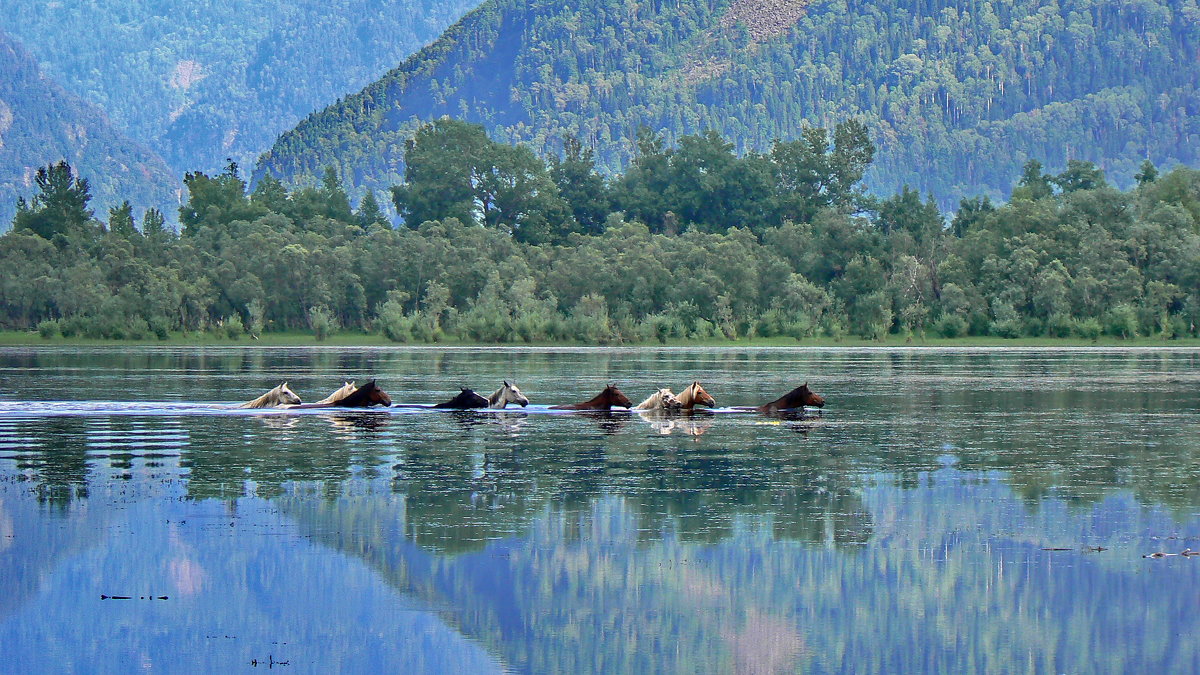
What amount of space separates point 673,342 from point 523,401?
185 feet

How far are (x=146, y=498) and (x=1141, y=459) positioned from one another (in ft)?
48.4

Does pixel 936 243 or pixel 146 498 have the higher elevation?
pixel 936 243

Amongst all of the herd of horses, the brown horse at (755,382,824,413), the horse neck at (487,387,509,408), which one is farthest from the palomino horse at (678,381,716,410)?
the horse neck at (487,387,509,408)

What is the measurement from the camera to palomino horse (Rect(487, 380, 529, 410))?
118 feet

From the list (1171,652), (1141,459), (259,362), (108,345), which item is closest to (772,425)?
(1141,459)

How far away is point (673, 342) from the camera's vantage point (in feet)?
302

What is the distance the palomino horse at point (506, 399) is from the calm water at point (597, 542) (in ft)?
5.87

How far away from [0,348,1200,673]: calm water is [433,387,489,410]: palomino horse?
132 cm

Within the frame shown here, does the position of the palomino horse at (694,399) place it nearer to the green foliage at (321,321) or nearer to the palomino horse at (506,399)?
the palomino horse at (506,399)

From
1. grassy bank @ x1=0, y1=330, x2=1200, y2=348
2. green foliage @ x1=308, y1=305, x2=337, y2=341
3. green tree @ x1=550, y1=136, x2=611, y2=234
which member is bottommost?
grassy bank @ x1=0, y1=330, x2=1200, y2=348

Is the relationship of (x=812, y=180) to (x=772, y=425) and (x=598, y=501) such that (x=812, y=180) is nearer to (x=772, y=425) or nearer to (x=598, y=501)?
(x=772, y=425)

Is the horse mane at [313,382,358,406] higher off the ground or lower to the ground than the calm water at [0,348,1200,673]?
higher

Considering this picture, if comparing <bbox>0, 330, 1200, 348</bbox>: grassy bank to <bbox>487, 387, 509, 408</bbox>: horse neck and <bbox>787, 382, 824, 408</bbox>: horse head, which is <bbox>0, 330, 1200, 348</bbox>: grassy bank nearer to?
<bbox>487, 387, 509, 408</bbox>: horse neck

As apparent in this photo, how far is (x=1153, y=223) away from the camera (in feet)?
315
